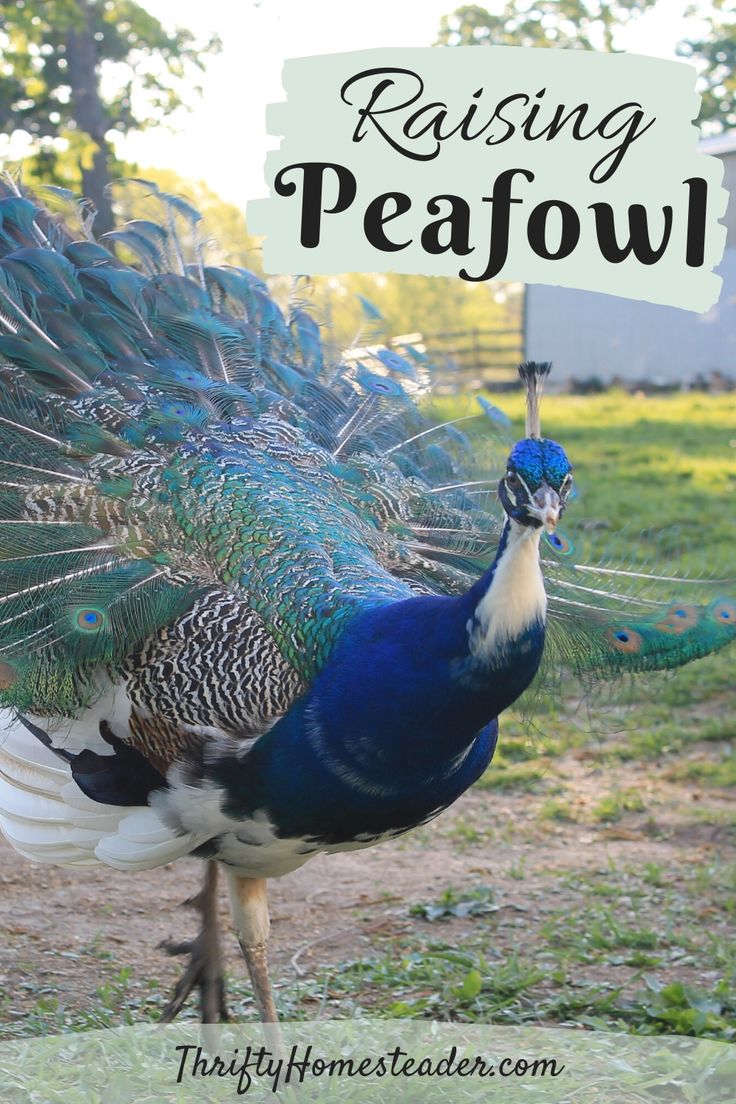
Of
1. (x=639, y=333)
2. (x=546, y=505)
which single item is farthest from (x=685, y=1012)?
(x=639, y=333)

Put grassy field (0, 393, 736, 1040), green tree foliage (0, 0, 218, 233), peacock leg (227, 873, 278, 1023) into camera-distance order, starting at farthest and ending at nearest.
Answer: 1. green tree foliage (0, 0, 218, 233)
2. grassy field (0, 393, 736, 1040)
3. peacock leg (227, 873, 278, 1023)

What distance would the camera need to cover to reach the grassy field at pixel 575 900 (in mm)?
4238

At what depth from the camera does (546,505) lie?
108 inches

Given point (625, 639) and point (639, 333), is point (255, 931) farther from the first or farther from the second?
point (639, 333)

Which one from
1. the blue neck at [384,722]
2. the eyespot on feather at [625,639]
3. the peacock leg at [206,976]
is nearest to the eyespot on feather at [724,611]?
the eyespot on feather at [625,639]

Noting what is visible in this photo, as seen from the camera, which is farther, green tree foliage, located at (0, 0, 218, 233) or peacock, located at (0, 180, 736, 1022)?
green tree foliage, located at (0, 0, 218, 233)

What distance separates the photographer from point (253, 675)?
3.32 metres

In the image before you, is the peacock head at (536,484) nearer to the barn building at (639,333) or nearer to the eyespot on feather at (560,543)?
the eyespot on feather at (560,543)

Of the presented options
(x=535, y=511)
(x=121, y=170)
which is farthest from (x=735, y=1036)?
(x=121, y=170)

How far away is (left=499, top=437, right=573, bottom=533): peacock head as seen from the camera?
2756 mm

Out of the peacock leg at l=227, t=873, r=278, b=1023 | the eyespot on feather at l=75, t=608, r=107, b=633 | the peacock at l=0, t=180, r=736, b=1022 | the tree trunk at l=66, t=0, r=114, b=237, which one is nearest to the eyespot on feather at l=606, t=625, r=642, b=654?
the peacock at l=0, t=180, r=736, b=1022

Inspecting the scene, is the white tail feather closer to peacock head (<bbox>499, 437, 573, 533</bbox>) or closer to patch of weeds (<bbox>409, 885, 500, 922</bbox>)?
peacock head (<bbox>499, 437, 573, 533</bbox>)

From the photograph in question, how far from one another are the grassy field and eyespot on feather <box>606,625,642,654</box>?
0.26 m

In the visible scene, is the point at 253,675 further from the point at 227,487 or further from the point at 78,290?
the point at 78,290
